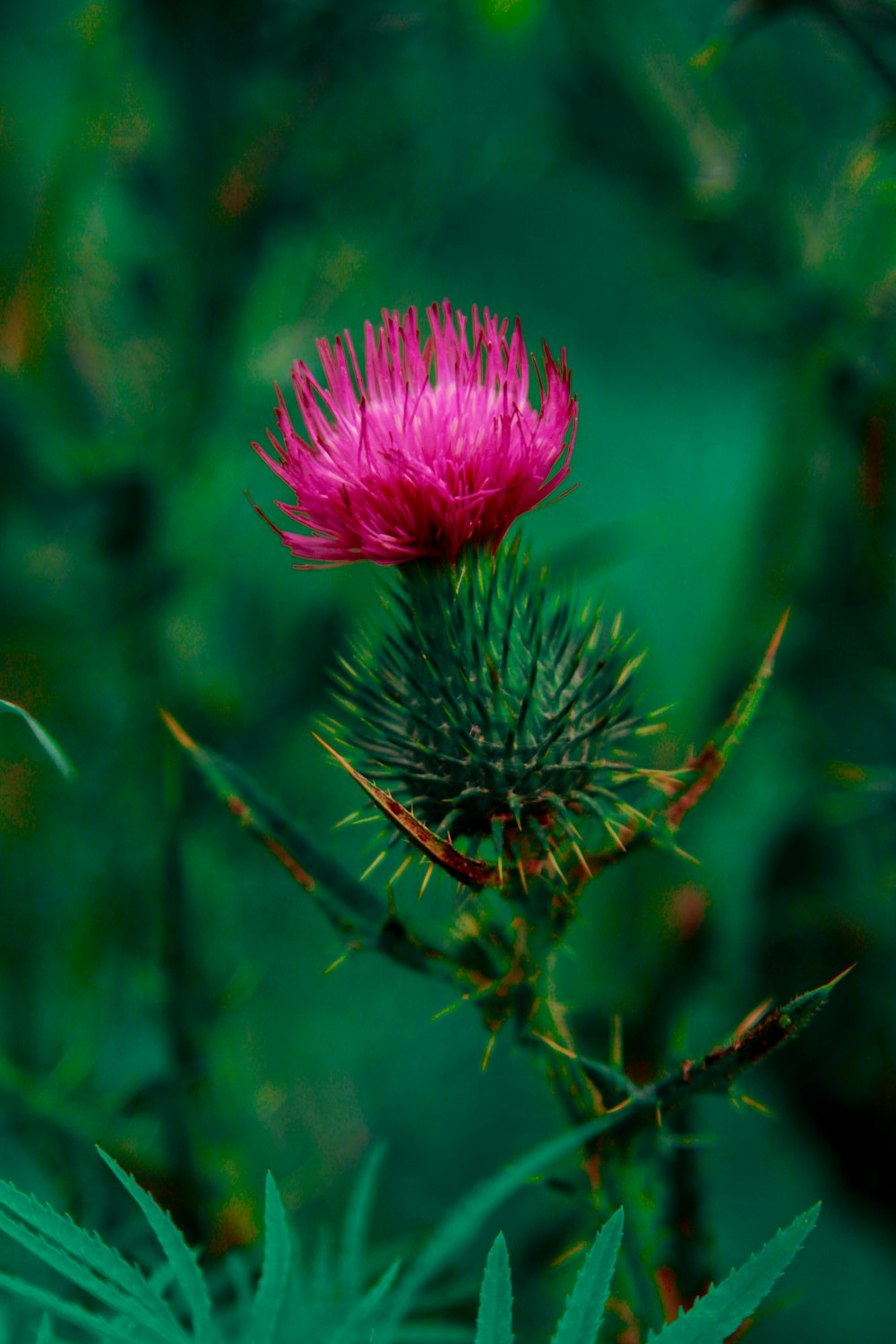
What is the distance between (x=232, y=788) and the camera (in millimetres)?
695

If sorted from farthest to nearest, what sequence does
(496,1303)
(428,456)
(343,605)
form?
(343,605) < (428,456) < (496,1303)

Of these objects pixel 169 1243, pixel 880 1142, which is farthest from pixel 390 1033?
pixel 169 1243

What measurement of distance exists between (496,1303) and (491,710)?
418 millimetres

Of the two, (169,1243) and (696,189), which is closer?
(169,1243)

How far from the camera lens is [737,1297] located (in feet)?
1.67

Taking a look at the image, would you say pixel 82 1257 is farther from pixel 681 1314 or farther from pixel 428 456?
pixel 428 456

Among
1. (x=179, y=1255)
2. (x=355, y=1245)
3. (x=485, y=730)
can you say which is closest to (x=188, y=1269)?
(x=179, y=1255)

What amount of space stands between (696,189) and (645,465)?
0.80 metres

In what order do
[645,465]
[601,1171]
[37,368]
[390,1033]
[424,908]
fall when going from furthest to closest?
1. [645,465]
2. [424,908]
3. [390,1033]
4. [37,368]
5. [601,1171]

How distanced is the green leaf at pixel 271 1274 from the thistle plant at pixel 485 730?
181 millimetres

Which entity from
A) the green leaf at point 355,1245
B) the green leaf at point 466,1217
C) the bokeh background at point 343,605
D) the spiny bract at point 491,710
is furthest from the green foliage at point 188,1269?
the bokeh background at point 343,605

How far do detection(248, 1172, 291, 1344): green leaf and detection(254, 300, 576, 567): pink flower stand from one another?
47 cm

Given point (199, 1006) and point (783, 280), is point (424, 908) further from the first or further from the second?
point (783, 280)

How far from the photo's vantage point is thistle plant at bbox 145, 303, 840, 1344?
678 mm
